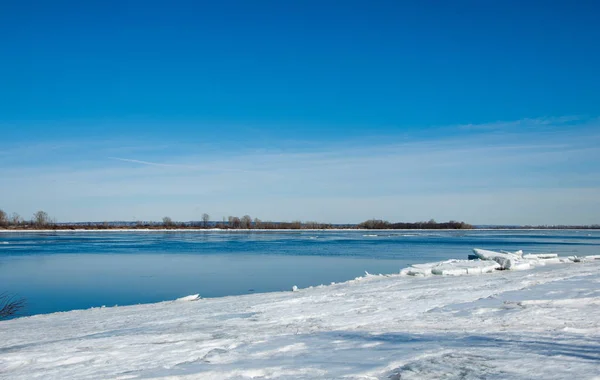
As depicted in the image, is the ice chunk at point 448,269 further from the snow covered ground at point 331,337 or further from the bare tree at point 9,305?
the bare tree at point 9,305

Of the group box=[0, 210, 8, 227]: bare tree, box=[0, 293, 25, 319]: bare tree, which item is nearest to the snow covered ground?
box=[0, 293, 25, 319]: bare tree

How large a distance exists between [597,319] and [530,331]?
4.07 feet

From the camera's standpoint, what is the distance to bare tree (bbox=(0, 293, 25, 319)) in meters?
9.92

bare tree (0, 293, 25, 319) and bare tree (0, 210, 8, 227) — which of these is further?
bare tree (0, 210, 8, 227)

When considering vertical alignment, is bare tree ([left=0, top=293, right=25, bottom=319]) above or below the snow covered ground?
below

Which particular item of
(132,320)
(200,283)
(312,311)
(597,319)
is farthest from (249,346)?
(200,283)

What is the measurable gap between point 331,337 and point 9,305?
7839mm

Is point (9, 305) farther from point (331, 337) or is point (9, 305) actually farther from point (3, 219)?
point (3, 219)

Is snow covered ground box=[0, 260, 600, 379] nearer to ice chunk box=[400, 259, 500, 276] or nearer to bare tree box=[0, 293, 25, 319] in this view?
bare tree box=[0, 293, 25, 319]

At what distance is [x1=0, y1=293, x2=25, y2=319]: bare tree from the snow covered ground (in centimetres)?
129

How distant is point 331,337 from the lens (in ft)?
19.7

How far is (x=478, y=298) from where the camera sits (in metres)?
8.96

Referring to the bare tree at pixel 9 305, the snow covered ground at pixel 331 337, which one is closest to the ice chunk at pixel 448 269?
the snow covered ground at pixel 331 337

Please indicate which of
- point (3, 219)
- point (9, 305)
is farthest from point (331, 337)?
point (3, 219)
